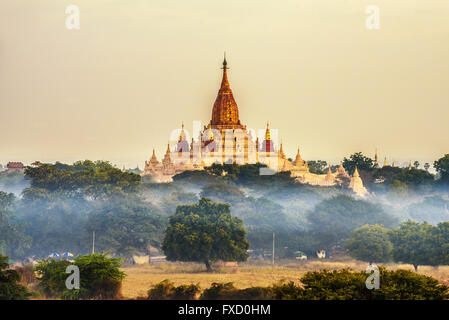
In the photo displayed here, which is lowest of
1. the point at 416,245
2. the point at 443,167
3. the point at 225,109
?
the point at 416,245

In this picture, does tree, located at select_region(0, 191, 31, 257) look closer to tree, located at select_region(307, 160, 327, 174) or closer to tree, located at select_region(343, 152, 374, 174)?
tree, located at select_region(343, 152, 374, 174)

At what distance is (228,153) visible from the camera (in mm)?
124875

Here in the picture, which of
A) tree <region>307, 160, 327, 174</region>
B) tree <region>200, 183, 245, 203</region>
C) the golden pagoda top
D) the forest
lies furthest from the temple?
tree <region>307, 160, 327, 174</region>

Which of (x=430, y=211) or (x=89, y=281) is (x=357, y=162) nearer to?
(x=430, y=211)

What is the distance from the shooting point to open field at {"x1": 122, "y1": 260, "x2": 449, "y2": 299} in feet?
194

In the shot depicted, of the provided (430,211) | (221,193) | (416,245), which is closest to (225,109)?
(221,193)

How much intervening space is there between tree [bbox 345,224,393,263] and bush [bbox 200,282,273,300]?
15595 mm

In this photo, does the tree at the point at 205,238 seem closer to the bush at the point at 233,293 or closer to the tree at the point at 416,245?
the tree at the point at 416,245

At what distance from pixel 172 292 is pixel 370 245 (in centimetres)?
1838

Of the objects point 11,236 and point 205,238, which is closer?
point 205,238

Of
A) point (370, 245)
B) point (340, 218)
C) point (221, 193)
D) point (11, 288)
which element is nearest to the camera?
point (11, 288)

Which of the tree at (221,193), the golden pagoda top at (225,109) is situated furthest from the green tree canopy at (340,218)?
the golden pagoda top at (225,109)
